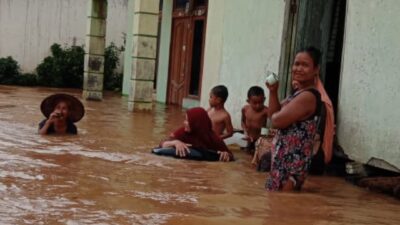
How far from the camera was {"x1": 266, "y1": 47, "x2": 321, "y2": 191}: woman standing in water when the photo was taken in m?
5.63

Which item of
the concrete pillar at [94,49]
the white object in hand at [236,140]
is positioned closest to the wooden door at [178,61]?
the concrete pillar at [94,49]

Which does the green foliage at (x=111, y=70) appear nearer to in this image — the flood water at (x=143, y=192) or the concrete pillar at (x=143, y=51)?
the concrete pillar at (x=143, y=51)

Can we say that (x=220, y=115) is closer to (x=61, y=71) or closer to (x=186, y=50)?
Result: (x=186, y=50)

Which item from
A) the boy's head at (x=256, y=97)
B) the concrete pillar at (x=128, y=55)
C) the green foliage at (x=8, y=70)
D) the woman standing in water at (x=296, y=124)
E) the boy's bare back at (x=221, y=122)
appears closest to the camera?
the woman standing in water at (x=296, y=124)

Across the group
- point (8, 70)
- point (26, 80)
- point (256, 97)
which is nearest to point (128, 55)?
point (26, 80)

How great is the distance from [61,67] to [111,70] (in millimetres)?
1866

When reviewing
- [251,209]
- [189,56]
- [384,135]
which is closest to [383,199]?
[384,135]

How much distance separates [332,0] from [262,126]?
193cm

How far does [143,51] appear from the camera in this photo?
14438 millimetres

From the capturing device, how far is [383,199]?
244 inches

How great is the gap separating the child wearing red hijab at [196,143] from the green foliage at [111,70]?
1648 cm

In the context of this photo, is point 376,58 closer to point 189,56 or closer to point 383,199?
point 383,199

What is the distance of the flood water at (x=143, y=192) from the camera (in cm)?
466

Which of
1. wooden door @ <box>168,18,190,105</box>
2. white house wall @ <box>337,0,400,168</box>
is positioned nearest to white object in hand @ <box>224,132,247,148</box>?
white house wall @ <box>337,0,400,168</box>
